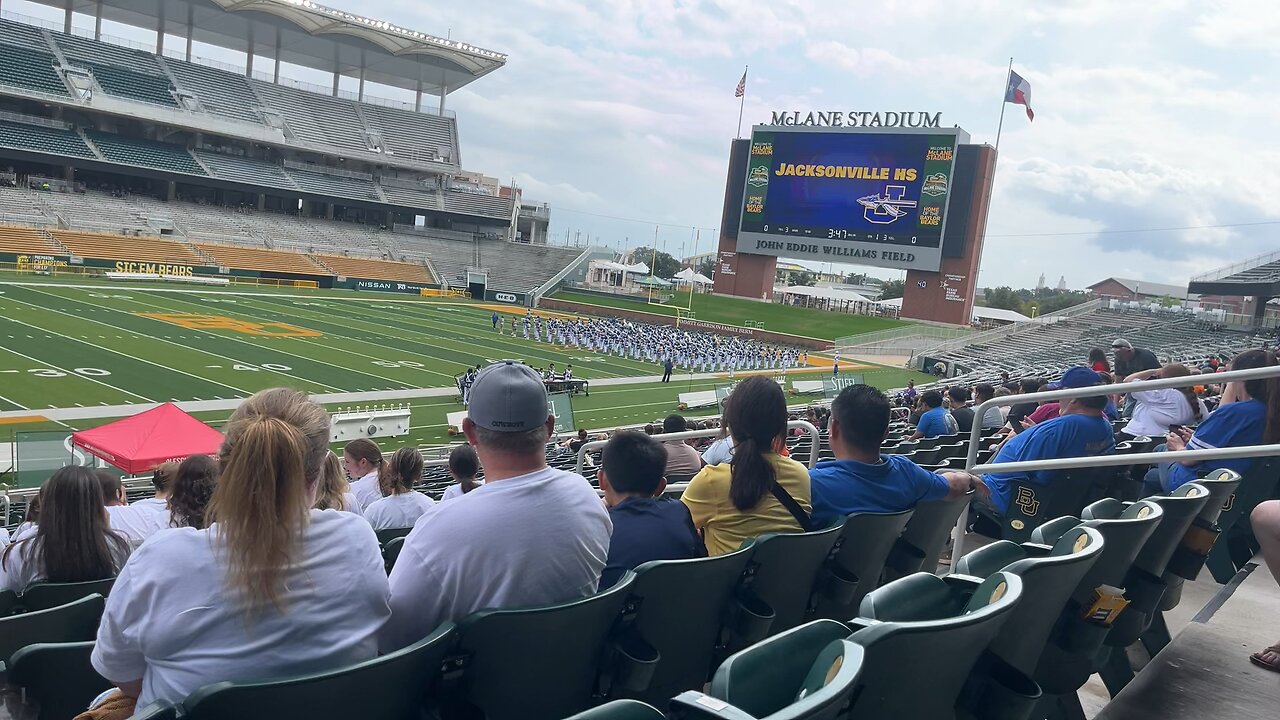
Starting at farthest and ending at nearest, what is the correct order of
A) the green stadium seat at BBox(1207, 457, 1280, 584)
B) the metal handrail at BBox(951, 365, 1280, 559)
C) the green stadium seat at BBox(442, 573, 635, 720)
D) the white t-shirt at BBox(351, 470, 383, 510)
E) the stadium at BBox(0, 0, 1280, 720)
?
the white t-shirt at BBox(351, 470, 383, 510) < the green stadium seat at BBox(1207, 457, 1280, 584) < the metal handrail at BBox(951, 365, 1280, 559) < the green stadium seat at BBox(442, 573, 635, 720) < the stadium at BBox(0, 0, 1280, 720)

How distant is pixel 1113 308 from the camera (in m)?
57.1

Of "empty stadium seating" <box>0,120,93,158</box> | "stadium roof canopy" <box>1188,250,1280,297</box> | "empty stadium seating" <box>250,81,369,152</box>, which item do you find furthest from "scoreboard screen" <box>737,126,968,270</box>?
"empty stadium seating" <box>0,120,93,158</box>

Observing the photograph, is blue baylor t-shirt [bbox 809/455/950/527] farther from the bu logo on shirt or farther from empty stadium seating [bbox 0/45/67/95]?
empty stadium seating [bbox 0/45/67/95]

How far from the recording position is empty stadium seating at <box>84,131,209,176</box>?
53812 mm

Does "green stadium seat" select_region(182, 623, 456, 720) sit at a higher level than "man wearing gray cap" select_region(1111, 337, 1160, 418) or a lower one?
lower

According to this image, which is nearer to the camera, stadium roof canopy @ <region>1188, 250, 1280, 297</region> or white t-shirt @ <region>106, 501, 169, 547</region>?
white t-shirt @ <region>106, 501, 169, 547</region>

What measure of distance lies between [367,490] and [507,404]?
441cm

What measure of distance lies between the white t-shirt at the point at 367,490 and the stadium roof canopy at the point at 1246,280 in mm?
41730

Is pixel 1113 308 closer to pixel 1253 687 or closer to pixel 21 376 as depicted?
pixel 21 376

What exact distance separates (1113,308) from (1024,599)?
62.0 meters

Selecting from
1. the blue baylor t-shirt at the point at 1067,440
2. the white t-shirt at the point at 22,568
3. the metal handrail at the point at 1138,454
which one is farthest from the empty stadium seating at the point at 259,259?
the metal handrail at the point at 1138,454

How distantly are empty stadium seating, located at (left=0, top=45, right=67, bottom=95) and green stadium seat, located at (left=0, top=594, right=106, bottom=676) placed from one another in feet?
195

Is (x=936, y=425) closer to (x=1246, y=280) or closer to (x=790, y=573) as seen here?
(x=790, y=573)

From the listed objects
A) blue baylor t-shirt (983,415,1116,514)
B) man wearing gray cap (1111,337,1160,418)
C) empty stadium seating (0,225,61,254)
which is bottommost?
empty stadium seating (0,225,61,254)
